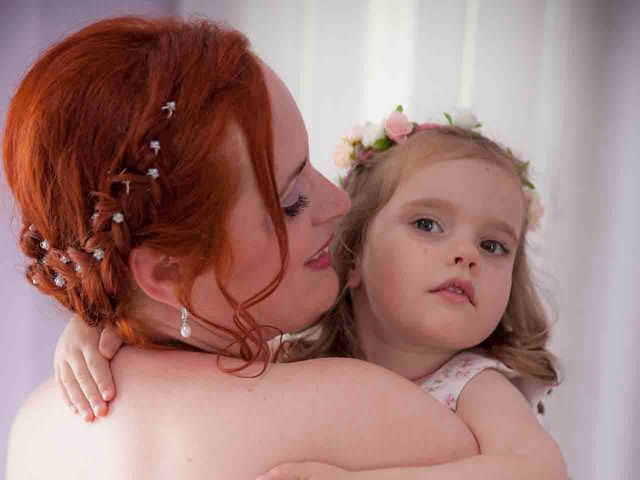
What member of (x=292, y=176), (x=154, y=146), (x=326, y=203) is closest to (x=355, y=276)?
(x=326, y=203)

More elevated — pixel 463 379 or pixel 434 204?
pixel 434 204

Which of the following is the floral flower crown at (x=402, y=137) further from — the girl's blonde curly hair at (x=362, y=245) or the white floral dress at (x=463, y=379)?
the white floral dress at (x=463, y=379)

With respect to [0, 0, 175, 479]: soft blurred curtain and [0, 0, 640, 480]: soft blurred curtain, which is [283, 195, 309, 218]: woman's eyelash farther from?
[0, 0, 175, 479]: soft blurred curtain

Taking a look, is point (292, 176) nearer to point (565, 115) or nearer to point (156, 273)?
point (156, 273)

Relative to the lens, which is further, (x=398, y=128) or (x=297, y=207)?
(x=398, y=128)

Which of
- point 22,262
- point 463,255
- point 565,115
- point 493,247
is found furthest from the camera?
point 22,262

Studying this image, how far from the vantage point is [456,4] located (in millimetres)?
2090

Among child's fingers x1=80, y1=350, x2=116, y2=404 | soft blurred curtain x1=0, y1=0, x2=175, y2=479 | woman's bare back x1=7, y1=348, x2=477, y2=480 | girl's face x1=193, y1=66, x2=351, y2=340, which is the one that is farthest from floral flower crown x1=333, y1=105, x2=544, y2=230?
soft blurred curtain x1=0, y1=0, x2=175, y2=479

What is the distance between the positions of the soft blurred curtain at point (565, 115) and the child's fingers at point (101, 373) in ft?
2.53

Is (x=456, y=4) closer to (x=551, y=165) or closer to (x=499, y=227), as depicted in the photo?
(x=551, y=165)

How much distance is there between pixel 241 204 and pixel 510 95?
1040 mm

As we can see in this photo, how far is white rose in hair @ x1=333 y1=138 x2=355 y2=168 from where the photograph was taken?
6.16ft

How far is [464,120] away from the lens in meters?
1.77

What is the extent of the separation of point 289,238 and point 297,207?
0.05 m
